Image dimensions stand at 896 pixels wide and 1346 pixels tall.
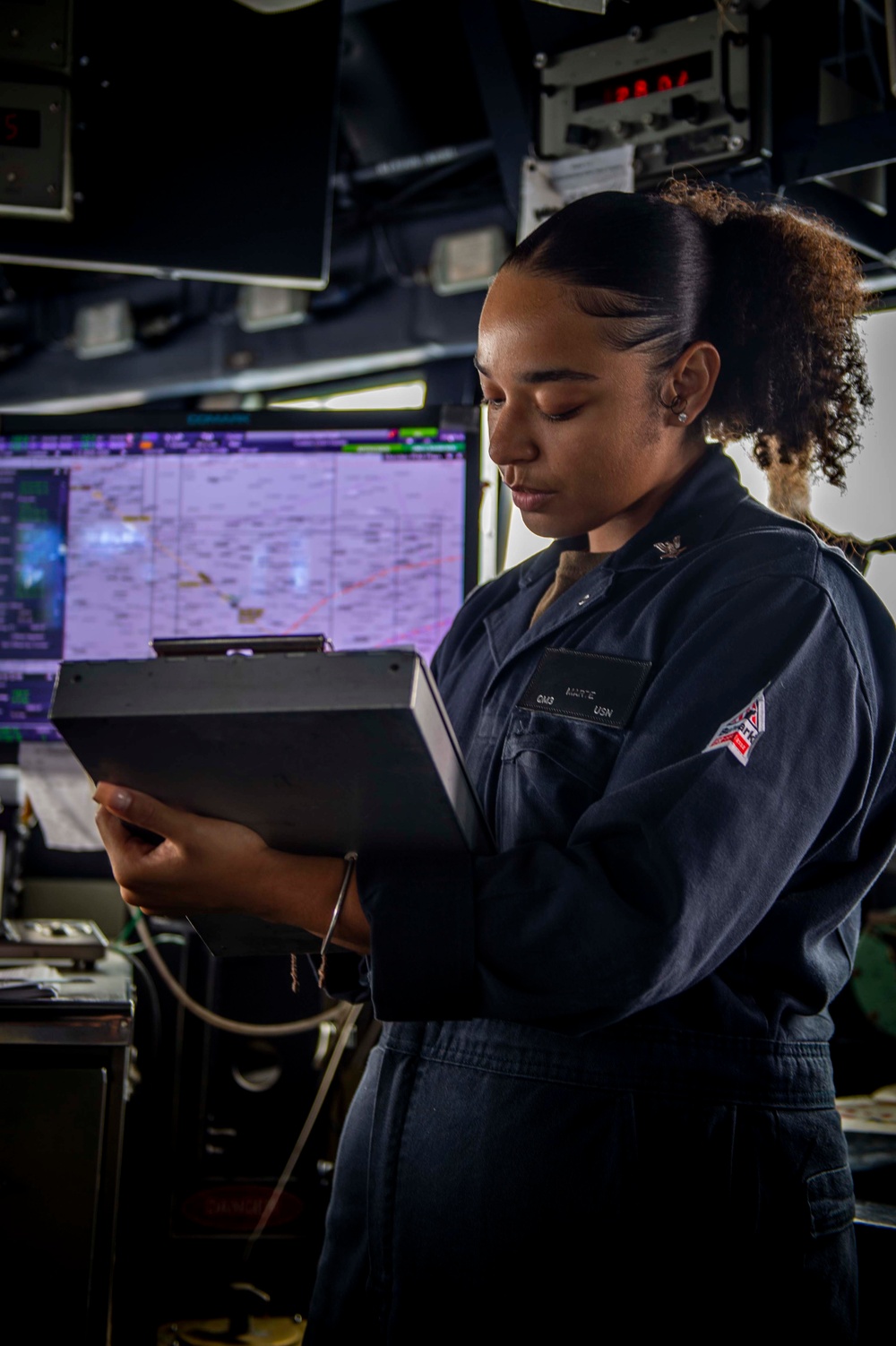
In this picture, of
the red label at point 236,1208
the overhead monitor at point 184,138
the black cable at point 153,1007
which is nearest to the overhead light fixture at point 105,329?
the overhead monitor at point 184,138

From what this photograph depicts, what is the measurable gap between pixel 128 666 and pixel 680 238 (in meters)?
Result: 0.63

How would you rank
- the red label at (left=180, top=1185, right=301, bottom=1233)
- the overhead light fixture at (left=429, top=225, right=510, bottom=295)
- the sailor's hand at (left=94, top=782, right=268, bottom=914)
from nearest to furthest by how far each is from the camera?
1. the sailor's hand at (left=94, top=782, right=268, bottom=914)
2. the red label at (left=180, top=1185, right=301, bottom=1233)
3. the overhead light fixture at (left=429, top=225, right=510, bottom=295)

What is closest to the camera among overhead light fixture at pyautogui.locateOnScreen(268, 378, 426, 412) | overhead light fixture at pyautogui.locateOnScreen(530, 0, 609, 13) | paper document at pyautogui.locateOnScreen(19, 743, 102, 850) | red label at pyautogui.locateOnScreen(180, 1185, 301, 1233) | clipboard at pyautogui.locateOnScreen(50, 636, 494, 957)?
clipboard at pyautogui.locateOnScreen(50, 636, 494, 957)

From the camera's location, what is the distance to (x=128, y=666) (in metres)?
0.80

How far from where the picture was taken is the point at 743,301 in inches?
43.3

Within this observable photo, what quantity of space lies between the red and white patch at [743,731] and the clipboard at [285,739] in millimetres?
187

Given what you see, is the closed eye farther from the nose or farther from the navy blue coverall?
the navy blue coverall

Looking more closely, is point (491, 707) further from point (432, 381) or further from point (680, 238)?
point (432, 381)

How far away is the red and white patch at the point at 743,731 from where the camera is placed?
84cm

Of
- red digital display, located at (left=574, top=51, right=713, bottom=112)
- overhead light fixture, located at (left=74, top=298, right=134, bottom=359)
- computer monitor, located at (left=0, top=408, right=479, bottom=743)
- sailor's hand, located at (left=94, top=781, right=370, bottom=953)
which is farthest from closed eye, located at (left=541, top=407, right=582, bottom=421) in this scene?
overhead light fixture, located at (left=74, top=298, right=134, bottom=359)

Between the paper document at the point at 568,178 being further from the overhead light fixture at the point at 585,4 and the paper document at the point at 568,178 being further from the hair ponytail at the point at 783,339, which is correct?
the hair ponytail at the point at 783,339

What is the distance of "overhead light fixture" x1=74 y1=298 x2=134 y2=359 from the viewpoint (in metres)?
3.44

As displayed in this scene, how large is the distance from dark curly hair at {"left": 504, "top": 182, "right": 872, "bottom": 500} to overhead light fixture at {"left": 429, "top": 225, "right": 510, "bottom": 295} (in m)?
1.81

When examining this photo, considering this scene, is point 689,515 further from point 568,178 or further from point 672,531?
point 568,178
